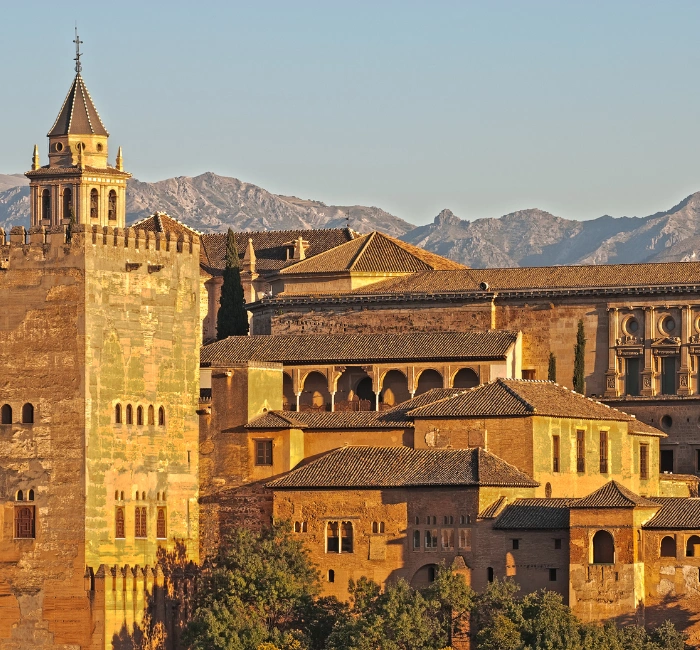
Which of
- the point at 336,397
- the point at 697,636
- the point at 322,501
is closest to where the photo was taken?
the point at 697,636

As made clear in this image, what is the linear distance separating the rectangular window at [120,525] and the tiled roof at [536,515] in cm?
992

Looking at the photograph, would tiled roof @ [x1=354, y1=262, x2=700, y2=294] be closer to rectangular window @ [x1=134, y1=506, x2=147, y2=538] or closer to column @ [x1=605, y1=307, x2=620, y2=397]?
column @ [x1=605, y1=307, x2=620, y2=397]

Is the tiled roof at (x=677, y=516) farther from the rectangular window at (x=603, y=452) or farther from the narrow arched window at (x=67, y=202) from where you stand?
the narrow arched window at (x=67, y=202)

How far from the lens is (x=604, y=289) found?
7700cm

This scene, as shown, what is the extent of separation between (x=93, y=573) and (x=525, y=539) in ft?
36.8

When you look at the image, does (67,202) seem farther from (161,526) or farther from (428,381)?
(161,526)

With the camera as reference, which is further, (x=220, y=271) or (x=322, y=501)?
(x=220, y=271)

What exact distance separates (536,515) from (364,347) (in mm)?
13602

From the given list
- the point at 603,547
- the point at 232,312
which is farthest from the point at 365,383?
the point at 603,547

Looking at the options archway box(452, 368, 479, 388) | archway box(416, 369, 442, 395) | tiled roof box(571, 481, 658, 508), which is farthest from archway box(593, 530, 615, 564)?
archway box(416, 369, 442, 395)

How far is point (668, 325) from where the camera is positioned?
7719cm

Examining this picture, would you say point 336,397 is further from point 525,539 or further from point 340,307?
point 525,539

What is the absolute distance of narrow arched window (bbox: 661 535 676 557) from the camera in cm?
5803

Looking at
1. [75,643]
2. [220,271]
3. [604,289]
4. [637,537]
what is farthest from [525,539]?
[220,271]
